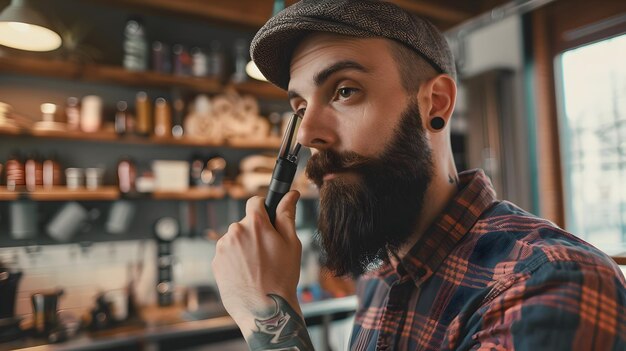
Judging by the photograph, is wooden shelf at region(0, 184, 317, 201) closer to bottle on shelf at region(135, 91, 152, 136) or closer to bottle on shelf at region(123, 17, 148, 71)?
bottle on shelf at region(135, 91, 152, 136)

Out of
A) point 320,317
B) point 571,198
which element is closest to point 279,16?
point 571,198

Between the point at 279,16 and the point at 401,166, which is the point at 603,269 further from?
the point at 279,16

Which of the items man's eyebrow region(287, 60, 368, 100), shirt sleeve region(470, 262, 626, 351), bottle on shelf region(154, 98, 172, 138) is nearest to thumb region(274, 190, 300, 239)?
man's eyebrow region(287, 60, 368, 100)

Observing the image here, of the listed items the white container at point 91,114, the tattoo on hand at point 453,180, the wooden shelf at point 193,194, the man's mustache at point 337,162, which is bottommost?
the wooden shelf at point 193,194

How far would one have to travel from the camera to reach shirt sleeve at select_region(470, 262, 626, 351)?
0.52m

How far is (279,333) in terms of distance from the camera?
652mm

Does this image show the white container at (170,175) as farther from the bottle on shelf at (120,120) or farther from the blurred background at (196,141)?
the bottle on shelf at (120,120)

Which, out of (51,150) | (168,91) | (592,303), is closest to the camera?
(592,303)

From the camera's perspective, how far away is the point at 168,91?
9.48 ft

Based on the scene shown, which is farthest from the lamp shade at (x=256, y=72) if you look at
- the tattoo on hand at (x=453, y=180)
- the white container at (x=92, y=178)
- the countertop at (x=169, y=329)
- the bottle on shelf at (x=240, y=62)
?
the bottle on shelf at (x=240, y=62)

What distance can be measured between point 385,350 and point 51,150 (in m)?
2.11

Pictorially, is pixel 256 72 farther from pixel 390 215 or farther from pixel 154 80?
pixel 154 80

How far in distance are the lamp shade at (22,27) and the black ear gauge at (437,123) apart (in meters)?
0.74

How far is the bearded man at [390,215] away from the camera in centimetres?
64
